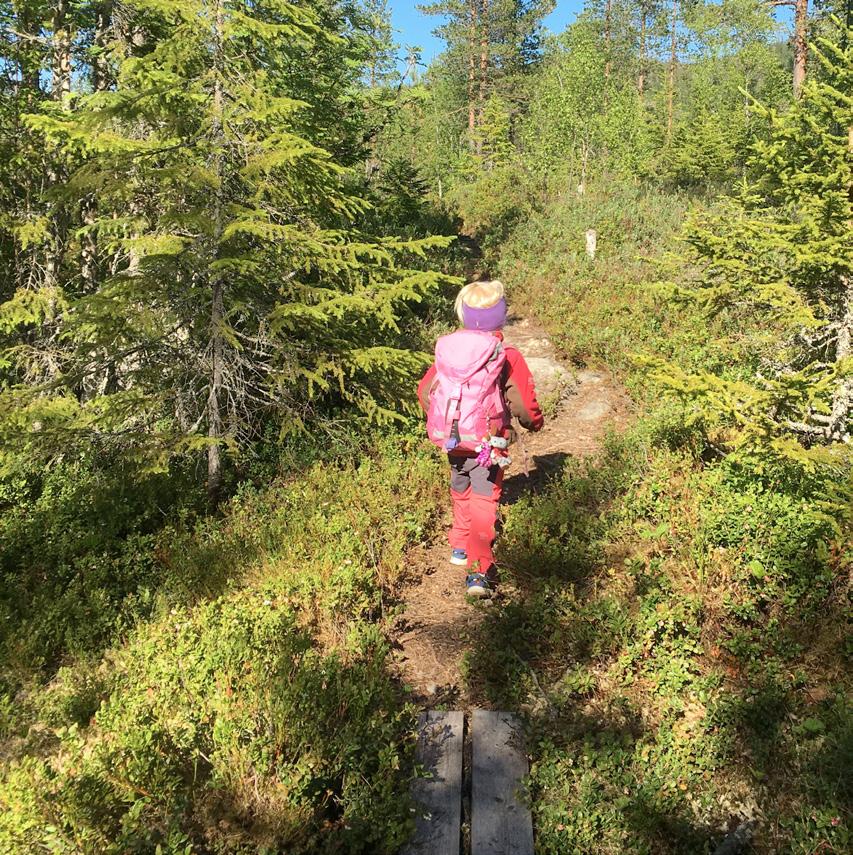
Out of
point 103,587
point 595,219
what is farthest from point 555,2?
point 103,587

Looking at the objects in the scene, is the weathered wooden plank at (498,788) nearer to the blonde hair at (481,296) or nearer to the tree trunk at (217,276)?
the blonde hair at (481,296)

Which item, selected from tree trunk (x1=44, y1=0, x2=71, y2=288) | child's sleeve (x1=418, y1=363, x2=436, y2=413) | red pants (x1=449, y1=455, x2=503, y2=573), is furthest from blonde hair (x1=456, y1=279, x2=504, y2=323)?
tree trunk (x1=44, y1=0, x2=71, y2=288)

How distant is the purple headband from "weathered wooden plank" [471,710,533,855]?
9.69 feet

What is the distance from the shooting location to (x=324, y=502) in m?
6.77

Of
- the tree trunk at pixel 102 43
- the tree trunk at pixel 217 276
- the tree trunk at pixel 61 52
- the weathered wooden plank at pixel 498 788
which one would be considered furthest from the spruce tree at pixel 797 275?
the tree trunk at pixel 61 52

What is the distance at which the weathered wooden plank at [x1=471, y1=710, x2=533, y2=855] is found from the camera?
3.19 m

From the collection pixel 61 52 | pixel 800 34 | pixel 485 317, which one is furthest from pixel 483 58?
pixel 485 317

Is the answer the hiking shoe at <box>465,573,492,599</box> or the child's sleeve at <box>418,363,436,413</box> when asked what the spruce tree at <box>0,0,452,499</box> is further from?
the hiking shoe at <box>465,573,492,599</box>

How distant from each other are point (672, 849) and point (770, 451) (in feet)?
11.3

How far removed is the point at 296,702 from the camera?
3.69 m

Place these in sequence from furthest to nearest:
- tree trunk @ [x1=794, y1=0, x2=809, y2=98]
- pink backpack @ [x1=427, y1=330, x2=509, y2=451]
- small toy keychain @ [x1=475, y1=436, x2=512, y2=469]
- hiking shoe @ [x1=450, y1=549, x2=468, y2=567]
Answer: tree trunk @ [x1=794, y1=0, x2=809, y2=98] < hiking shoe @ [x1=450, y1=549, x2=468, y2=567] < small toy keychain @ [x1=475, y1=436, x2=512, y2=469] < pink backpack @ [x1=427, y1=330, x2=509, y2=451]

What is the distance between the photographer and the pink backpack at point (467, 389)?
16.1 feet

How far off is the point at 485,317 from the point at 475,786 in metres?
3.37

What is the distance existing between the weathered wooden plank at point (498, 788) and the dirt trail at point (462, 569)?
1.12 ft
